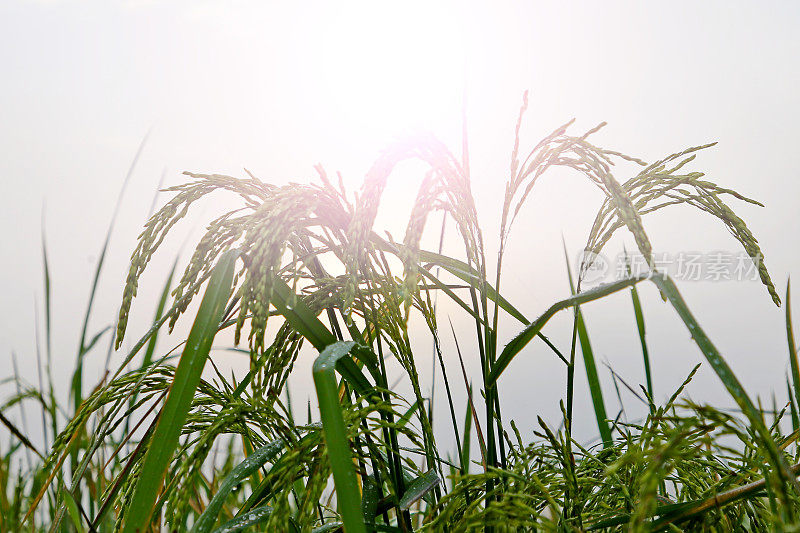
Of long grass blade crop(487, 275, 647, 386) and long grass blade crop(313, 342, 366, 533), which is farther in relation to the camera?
long grass blade crop(487, 275, 647, 386)

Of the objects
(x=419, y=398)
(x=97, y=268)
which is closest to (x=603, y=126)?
(x=419, y=398)

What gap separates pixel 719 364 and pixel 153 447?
744mm

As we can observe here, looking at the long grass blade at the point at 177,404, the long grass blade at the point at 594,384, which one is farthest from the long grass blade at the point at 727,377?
the long grass blade at the point at 594,384

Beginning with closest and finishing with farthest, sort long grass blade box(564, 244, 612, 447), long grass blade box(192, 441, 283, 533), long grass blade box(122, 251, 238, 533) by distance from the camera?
long grass blade box(122, 251, 238, 533) < long grass blade box(192, 441, 283, 533) < long grass blade box(564, 244, 612, 447)

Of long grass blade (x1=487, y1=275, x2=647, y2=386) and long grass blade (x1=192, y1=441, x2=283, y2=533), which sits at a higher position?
A: long grass blade (x1=487, y1=275, x2=647, y2=386)

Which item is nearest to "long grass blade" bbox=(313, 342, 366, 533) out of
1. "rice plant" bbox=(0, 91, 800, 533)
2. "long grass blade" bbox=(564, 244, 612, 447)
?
"rice plant" bbox=(0, 91, 800, 533)

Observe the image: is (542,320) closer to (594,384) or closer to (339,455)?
(339,455)

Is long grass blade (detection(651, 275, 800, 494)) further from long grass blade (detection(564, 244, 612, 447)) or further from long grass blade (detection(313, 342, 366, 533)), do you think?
long grass blade (detection(564, 244, 612, 447))

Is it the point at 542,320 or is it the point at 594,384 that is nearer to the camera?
the point at 542,320

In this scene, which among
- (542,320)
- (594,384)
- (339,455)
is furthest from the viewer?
(594,384)

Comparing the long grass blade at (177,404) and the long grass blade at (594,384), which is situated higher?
the long grass blade at (177,404)

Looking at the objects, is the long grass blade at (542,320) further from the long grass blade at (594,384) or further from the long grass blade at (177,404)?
the long grass blade at (594,384)

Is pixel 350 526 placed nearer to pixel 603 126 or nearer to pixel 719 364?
pixel 719 364

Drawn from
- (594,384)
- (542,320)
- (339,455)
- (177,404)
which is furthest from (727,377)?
(594,384)
